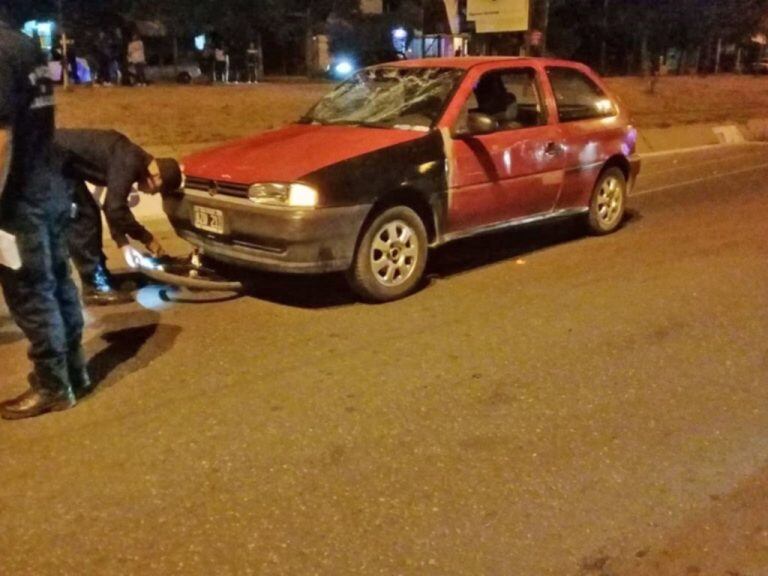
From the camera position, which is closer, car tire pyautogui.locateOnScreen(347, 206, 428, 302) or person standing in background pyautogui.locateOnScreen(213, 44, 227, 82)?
car tire pyautogui.locateOnScreen(347, 206, 428, 302)

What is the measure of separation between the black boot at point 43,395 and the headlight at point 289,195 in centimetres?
191

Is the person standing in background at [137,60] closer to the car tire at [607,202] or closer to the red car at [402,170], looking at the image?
the red car at [402,170]

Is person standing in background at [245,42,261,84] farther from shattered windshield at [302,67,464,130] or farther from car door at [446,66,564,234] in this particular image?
car door at [446,66,564,234]

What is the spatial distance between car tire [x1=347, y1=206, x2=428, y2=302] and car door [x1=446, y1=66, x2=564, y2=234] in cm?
40

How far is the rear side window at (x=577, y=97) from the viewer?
26.0ft

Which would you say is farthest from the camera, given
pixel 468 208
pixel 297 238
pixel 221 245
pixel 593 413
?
pixel 468 208

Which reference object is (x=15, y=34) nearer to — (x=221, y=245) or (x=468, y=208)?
(x=221, y=245)

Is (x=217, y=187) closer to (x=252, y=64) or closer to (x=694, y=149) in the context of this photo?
(x=694, y=149)

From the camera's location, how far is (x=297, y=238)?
5.99 m

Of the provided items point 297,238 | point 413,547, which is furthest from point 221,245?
point 413,547

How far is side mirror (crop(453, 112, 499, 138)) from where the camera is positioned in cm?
682

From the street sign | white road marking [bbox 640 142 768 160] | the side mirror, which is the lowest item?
white road marking [bbox 640 142 768 160]

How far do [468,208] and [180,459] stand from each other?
3511mm

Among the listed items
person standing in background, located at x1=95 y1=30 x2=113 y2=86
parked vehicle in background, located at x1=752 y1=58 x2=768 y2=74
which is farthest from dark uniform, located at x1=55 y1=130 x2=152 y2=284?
parked vehicle in background, located at x1=752 y1=58 x2=768 y2=74
